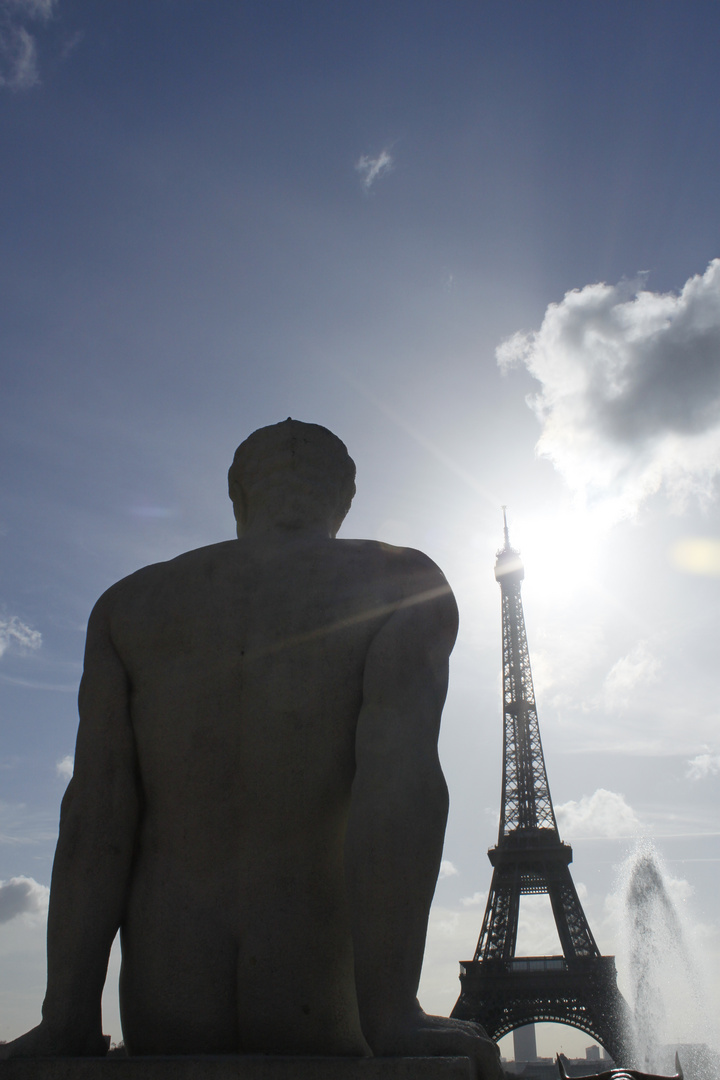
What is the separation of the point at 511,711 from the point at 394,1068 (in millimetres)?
50446

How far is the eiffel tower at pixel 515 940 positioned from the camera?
37688 millimetres

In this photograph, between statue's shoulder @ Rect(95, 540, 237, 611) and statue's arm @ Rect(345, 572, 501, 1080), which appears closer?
statue's arm @ Rect(345, 572, 501, 1080)

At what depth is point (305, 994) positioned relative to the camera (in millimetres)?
2383

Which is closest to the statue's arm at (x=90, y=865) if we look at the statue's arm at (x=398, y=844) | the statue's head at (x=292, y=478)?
the statue's arm at (x=398, y=844)

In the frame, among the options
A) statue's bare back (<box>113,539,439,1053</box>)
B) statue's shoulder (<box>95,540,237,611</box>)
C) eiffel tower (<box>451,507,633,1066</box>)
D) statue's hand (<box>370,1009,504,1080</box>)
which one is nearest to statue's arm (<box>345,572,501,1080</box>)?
statue's hand (<box>370,1009,504,1080</box>)

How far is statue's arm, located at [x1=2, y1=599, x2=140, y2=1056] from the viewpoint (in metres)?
2.43

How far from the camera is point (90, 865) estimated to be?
102 inches

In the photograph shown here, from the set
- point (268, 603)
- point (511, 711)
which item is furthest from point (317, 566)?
point (511, 711)

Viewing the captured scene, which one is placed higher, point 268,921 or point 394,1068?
point 268,921

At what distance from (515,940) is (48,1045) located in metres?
44.5

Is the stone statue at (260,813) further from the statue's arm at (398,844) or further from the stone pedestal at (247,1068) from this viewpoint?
the stone pedestal at (247,1068)

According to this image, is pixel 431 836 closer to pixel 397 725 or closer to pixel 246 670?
pixel 397 725

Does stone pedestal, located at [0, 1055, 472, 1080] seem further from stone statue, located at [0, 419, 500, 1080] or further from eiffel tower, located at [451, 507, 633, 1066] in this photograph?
eiffel tower, located at [451, 507, 633, 1066]

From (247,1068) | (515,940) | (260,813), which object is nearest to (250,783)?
(260,813)
